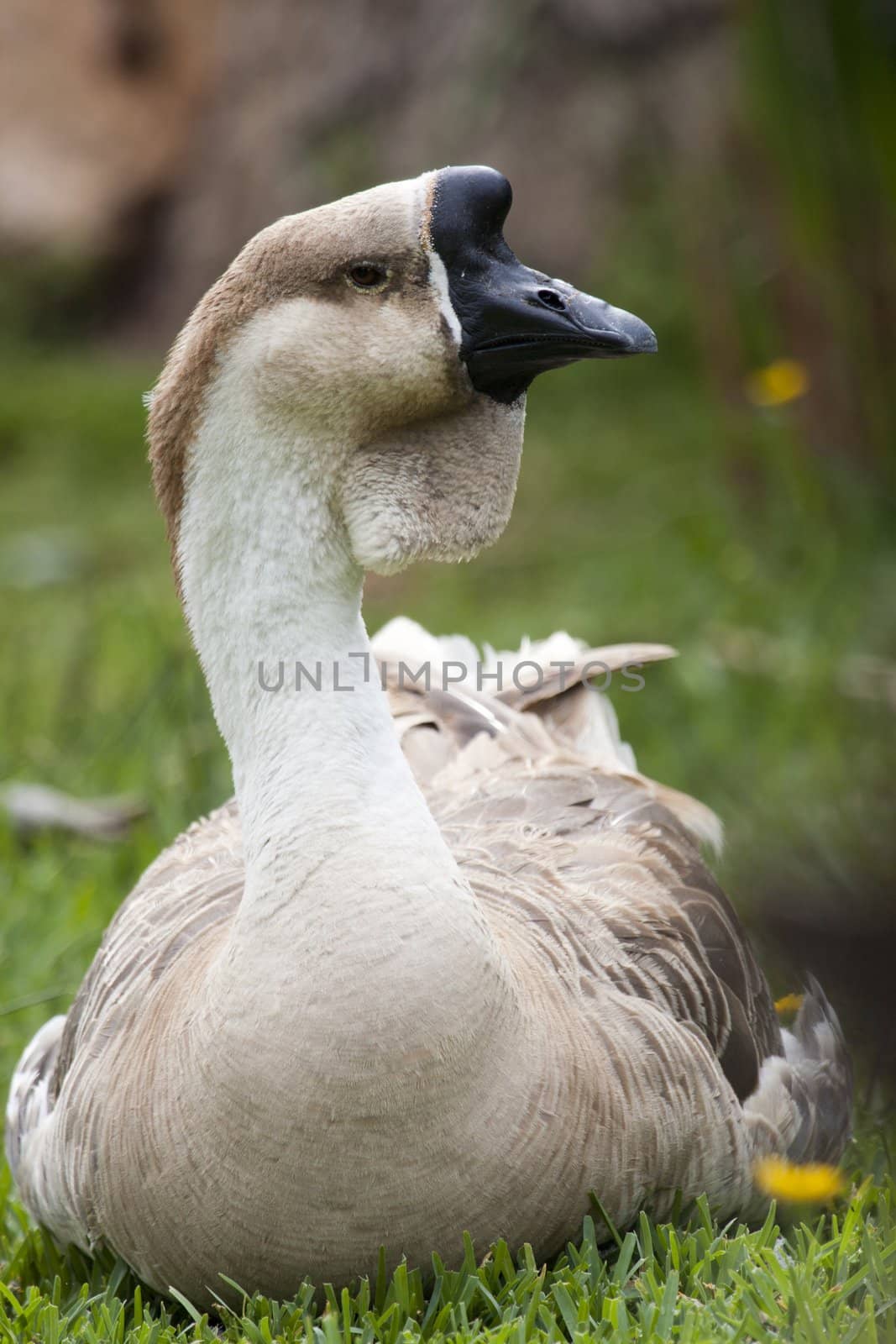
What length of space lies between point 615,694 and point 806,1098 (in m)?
3.05

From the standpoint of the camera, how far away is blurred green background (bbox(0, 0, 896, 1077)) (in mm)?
4684

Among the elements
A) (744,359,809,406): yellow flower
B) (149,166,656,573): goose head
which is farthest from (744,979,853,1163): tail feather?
(744,359,809,406): yellow flower

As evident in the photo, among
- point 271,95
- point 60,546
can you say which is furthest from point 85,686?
point 271,95

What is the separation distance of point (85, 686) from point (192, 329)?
3.89 m

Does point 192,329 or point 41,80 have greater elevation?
point 41,80

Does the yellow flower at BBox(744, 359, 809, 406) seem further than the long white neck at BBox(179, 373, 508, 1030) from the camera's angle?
Yes

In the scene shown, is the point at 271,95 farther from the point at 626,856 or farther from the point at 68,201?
the point at 626,856

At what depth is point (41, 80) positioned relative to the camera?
13367 millimetres

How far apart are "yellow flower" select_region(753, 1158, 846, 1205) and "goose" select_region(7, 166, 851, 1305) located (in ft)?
→ 0.26

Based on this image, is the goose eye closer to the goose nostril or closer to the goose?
the goose

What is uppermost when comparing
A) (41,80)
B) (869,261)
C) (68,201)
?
(41,80)

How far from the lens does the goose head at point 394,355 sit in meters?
2.50

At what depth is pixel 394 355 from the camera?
2.51 m

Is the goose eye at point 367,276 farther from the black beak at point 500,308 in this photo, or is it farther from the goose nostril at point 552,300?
the goose nostril at point 552,300
